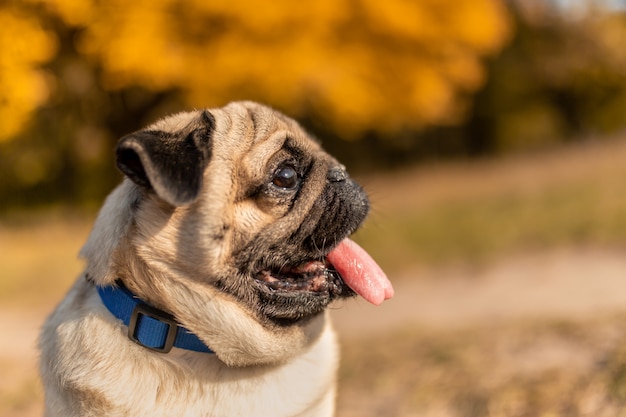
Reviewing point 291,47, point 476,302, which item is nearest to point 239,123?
point 476,302

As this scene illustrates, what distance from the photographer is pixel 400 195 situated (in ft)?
68.4

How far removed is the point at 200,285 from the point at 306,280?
22.6 inches

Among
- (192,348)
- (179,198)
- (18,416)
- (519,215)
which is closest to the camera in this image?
(179,198)

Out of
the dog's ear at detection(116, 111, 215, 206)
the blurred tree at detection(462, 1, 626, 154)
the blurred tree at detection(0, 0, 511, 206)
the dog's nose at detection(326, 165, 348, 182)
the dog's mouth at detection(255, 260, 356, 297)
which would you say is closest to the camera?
the dog's ear at detection(116, 111, 215, 206)

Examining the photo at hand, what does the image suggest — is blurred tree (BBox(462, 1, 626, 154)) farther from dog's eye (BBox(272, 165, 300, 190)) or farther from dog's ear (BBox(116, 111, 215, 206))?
dog's ear (BBox(116, 111, 215, 206))

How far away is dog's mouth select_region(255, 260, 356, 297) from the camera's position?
3.33m

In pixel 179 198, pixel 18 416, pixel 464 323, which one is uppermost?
pixel 179 198

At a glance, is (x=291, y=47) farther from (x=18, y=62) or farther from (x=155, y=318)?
(x=155, y=318)

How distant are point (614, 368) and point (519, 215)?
10.1 meters

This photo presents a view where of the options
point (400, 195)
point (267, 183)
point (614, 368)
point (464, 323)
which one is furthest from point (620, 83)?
point (267, 183)

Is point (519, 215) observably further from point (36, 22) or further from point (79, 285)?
point (79, 285)

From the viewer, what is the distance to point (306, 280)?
3.45 meters

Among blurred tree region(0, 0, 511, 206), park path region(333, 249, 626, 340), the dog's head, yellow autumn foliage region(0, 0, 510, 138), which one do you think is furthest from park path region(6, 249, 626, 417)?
yellow autumn foliage region(0, 0, 510, 138)

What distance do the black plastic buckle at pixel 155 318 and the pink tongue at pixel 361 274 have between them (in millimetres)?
934
